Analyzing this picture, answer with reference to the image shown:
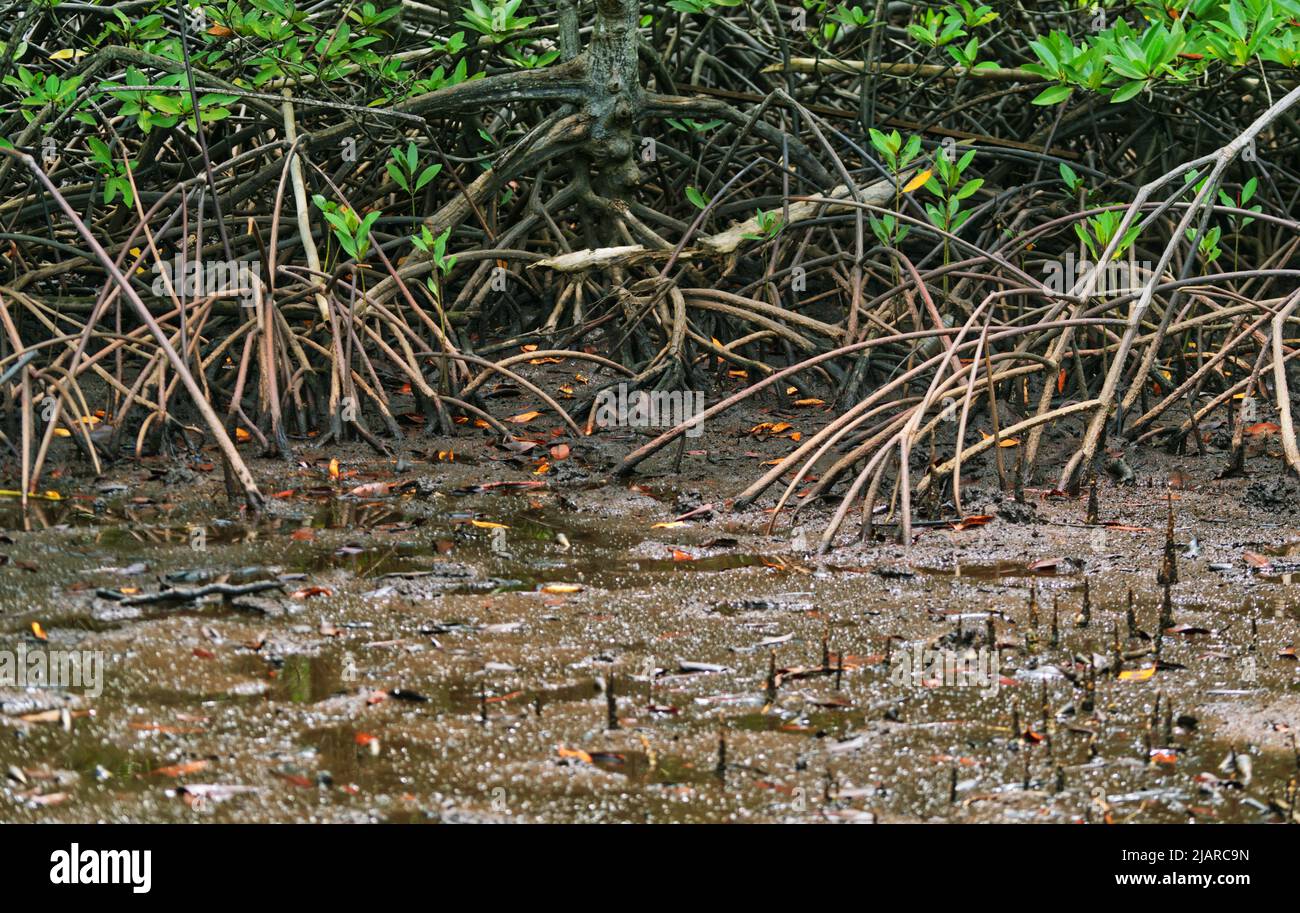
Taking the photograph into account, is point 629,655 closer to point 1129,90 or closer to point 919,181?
point 919,181

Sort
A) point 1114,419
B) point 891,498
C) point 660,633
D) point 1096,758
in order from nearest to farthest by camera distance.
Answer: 1. point 1096,758
2. point 660,633
3. point 891,498
4. point 1114,419

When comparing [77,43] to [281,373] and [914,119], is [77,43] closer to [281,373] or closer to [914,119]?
[281,373]

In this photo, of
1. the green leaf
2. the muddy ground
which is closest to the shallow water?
the muddy ground

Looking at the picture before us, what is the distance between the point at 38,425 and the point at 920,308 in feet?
8.89

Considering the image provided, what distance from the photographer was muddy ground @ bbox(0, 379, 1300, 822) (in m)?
2.21

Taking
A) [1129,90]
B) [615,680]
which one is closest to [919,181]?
[1129,90]

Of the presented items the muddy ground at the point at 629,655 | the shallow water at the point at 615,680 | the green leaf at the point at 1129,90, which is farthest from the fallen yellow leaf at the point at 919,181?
the shallow water at the point at 615,680

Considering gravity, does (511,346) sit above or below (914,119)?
below

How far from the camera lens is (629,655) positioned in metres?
2.78

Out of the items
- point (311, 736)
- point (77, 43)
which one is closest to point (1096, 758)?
point (311, 736)

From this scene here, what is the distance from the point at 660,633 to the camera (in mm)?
2910

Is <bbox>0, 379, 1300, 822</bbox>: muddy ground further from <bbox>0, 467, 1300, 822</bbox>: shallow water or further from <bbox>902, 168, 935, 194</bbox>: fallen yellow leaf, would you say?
<bbox>902, 168, 935, 194</bbox>: fallen yellow leaf

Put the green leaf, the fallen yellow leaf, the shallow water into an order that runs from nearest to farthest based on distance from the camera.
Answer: the shallow water, the green leaf, the fallen yellow leaf

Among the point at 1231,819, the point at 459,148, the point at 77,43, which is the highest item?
the point at 77,43
